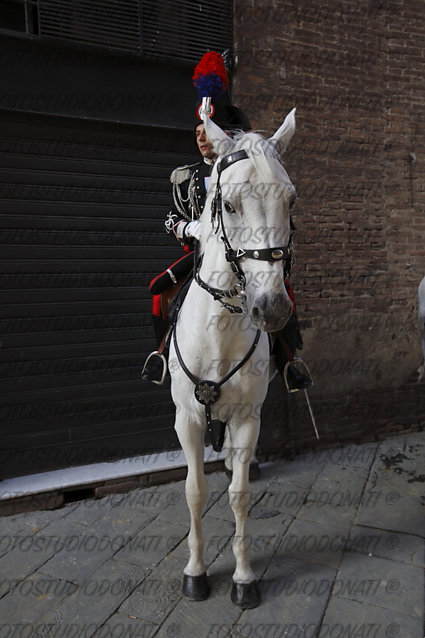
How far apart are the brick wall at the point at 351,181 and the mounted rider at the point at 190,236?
1.87m

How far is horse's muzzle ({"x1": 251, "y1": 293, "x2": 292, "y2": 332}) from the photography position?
2.05 m

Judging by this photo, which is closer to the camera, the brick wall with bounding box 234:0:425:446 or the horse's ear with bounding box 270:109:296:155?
the horse's ear with bounding box 270:109:296:155

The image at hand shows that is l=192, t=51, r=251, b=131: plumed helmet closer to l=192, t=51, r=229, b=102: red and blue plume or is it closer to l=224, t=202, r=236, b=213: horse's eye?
l=192, t=51, r=229, b=102: red and blue plume

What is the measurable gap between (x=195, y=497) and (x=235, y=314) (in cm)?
139

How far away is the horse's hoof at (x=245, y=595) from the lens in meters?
2.98

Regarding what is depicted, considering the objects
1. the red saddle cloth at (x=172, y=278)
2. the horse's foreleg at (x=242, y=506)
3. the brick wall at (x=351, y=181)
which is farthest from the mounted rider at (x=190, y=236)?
the brick wall at (x=351, y=181)

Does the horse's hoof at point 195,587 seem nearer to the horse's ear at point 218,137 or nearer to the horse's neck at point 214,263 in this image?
the horse's neck at point 214,263

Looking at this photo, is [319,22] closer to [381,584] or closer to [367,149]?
[367,149]

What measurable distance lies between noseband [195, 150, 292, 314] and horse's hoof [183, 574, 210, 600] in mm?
1942

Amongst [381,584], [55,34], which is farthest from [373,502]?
[55,34]

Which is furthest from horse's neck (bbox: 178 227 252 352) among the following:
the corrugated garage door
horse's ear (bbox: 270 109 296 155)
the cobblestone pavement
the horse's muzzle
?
the corrugated garage door

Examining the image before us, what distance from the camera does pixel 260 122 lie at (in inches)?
198

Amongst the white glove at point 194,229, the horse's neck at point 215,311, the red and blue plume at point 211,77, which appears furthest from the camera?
the red and blue plume at point 211,77

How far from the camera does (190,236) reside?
3.05 m
